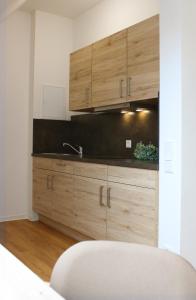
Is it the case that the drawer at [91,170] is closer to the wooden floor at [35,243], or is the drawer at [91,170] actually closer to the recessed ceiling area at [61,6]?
the wooden floor at [35,243]

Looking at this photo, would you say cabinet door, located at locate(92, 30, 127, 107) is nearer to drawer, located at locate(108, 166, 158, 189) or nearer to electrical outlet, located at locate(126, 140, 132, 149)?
electrical outlet, located at locate(126, 140, 132, 149)

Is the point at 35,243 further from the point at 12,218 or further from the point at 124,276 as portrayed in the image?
the point at 124,276

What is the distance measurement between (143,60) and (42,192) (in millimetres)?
2136

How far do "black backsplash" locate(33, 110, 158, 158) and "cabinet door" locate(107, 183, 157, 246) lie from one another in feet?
2.66

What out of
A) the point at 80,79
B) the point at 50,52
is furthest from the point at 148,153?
the point at 50,52

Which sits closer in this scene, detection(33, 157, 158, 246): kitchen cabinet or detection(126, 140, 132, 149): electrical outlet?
detection(33, 157, 158, 246): kitchen cabinet

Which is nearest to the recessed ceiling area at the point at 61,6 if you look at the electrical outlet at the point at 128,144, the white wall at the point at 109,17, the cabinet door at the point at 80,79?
the white wall at the point at 109,17

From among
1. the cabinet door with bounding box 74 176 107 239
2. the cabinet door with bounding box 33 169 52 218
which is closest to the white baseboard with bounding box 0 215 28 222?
the cabinet door with bounding box 33 169 52 218

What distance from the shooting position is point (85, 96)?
3.83 m

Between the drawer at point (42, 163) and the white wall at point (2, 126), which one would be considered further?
the white wall at point (2, 126)

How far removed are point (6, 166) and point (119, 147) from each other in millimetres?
1618

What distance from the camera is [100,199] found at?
3.04 meters

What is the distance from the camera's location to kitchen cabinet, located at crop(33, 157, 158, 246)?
2.53 meters

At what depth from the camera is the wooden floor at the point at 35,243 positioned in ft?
9.33
